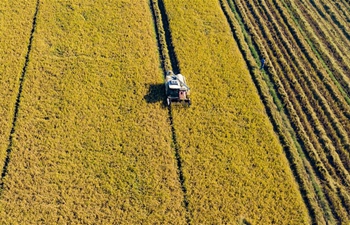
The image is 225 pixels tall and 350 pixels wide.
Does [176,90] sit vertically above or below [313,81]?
below

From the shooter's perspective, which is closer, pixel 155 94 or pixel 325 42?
pixel 155 94

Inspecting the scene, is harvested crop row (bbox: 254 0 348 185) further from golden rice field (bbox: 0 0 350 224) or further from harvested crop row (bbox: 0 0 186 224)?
harvested crop row (bbox: 0 0 186 224)

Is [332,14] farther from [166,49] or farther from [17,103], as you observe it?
[17,103]

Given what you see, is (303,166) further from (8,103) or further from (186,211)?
(8,103)

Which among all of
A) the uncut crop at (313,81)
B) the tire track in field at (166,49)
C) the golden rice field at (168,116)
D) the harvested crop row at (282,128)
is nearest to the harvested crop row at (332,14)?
the uncut crop at (313,81)

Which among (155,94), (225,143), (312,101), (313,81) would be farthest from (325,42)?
(155,94)

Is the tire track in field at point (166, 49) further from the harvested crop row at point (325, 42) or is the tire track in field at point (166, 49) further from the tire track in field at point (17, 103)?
the harvested crop row at point (325, 42)
